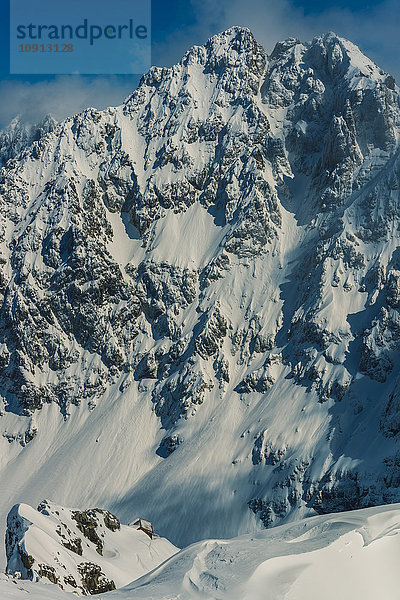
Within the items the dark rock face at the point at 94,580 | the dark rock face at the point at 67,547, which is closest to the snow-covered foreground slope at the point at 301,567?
the dark rock face at the point at 67,547

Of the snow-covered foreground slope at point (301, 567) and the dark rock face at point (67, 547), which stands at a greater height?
the snow-covered foreground slope at point (301, 567)

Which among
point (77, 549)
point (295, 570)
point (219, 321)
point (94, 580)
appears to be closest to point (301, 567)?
point (295, 570)

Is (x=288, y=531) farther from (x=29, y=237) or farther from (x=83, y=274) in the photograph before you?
(x=29, y=237)

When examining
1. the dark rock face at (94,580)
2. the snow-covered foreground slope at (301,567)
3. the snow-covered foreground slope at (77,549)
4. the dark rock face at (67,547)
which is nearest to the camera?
the snow-covered foreground slope at (301,567)

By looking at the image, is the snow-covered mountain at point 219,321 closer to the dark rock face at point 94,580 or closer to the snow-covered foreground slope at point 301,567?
the dark rock face at point 94,580

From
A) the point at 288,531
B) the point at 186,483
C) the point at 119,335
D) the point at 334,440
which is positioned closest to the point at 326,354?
the point at 334,440
